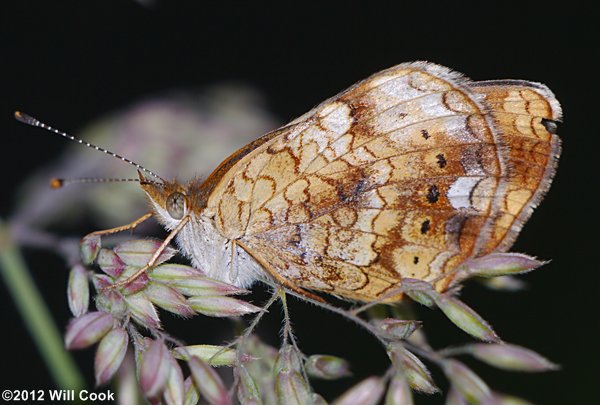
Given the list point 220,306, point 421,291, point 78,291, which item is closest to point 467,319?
point 421,291

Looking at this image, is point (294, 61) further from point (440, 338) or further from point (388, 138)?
point (388, 138)

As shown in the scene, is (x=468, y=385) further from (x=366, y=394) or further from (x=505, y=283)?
(x=505, y=283)

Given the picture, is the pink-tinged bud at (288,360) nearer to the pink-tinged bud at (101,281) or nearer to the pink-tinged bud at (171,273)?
the pink-tinged bud at (171,273)

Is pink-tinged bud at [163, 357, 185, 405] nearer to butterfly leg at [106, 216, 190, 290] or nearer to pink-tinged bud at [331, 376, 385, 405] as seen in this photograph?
butterfly leg at [106, 216, 190, 290]

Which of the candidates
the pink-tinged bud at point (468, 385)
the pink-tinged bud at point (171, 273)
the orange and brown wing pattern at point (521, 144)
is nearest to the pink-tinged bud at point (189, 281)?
the pink-tinged bud at point (171, 273)

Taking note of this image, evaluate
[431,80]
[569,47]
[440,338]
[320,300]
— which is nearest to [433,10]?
[569,47]
